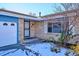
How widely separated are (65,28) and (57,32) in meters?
0.19

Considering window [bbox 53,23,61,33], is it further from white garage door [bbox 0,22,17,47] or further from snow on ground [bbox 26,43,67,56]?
white garage door [bbox 0,22,17,47]

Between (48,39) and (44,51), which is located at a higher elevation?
(48,39)

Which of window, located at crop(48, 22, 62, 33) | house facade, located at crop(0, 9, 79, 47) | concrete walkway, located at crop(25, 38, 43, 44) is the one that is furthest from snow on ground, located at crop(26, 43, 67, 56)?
window, located at crop(48, 22, 62, 33)

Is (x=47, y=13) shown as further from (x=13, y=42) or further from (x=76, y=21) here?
(x=13, y=42)

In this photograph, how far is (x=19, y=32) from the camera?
3393mm

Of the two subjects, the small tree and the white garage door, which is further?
the small tree

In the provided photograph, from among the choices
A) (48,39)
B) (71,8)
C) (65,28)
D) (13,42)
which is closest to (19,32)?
(13,42)

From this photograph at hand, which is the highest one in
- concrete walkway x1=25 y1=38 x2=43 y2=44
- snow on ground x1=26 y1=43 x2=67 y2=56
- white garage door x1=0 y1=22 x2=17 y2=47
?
white garage door x1=0 y1=22 x2=17 y2=47

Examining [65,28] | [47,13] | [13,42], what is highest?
[47,13]

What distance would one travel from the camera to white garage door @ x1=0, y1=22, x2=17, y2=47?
130 inches

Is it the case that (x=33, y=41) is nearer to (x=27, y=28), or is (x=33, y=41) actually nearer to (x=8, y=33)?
(x=27, y=28)

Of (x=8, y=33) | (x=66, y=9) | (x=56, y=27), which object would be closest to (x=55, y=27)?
(x=56, y=27)

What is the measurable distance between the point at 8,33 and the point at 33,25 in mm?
528

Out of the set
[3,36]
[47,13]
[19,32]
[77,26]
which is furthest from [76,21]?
[3,36]
